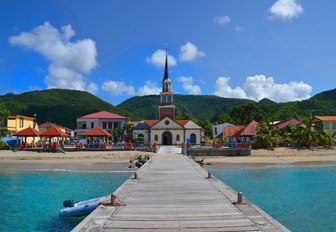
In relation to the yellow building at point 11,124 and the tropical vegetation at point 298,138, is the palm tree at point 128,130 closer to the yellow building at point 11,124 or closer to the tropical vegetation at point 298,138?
the yellow building at point 11,124

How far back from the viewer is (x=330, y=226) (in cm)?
1325

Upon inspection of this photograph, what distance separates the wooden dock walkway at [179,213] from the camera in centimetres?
830

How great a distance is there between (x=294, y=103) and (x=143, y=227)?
120 meters

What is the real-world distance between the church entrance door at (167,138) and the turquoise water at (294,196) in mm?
32341

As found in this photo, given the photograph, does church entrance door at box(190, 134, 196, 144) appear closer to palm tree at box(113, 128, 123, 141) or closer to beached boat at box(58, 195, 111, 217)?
palm tree at box(113, 128, 123, 141)

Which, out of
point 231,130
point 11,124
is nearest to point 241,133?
point 231,130

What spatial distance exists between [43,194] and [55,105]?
11418cm

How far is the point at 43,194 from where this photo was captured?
2055cm

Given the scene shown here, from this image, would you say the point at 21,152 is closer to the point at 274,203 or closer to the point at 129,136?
the point at 129,136

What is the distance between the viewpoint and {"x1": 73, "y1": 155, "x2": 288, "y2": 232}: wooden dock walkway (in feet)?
27.2

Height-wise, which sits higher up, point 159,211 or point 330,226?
point 159,211

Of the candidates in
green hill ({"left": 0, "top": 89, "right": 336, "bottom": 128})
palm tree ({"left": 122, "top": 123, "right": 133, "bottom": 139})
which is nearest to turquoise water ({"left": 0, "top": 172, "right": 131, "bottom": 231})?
palm tree ({"left": 122, "top": 123, "right": 133, "bottom": 139})

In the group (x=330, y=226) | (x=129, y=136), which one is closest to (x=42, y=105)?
(x=129, y=136)

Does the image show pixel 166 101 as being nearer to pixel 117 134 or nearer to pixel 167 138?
pixel 167 138
